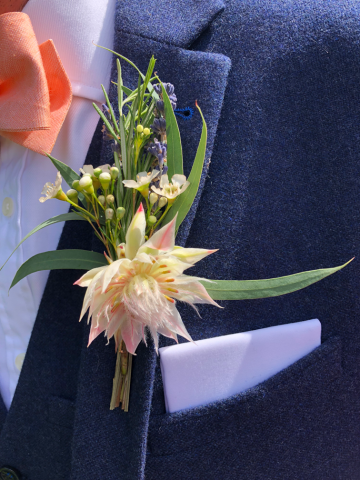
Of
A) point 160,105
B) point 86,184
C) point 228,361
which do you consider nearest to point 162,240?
point 86,184

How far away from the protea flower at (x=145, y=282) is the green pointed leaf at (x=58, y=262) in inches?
4.1

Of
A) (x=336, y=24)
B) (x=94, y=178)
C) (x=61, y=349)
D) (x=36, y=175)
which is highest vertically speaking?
(x=336, y=24)

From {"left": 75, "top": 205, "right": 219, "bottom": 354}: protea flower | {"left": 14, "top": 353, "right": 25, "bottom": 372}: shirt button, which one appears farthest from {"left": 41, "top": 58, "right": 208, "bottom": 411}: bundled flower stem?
{"left": 14, "top": 353, "right": 25, "bottom": 372}: shirt button

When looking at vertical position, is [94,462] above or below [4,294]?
below

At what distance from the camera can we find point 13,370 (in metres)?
0.77

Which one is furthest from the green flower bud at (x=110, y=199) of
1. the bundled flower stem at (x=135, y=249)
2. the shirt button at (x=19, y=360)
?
the shirt button at (x=19, y=360)

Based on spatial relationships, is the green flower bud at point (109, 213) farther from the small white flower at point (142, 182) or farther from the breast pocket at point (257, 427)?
the breast pocket at point (257, 427)

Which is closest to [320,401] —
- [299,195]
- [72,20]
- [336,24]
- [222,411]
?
[222,411]

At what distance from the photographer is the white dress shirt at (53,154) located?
730 millimetres

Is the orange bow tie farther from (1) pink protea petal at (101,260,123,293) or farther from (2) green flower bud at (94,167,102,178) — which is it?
(1) pink protea petal at (101,260,123,293)

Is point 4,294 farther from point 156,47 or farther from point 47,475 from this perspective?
point 156,47

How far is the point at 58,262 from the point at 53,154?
299 millimetres

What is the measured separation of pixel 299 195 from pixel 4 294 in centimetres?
63

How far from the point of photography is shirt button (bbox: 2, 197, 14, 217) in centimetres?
74
